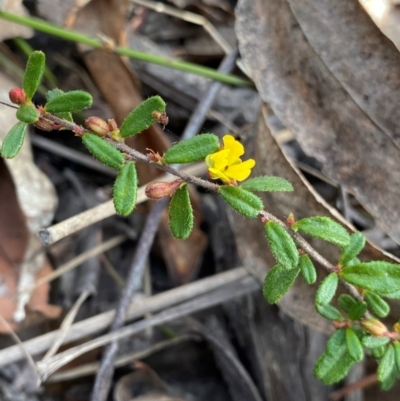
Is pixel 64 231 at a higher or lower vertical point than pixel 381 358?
lower

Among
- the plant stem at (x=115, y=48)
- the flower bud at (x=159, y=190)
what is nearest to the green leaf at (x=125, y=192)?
the flower bud at (x=159, y=190)

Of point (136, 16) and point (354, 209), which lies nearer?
point (354, 209)

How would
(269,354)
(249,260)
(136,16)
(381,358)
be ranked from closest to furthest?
(381,358), (249,260), (269,354), (136,16)

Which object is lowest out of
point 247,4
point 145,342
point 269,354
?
point 145,342

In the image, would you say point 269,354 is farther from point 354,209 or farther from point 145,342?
point 354,209

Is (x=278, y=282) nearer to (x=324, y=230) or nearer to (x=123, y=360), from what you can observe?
(x=324, y=230)

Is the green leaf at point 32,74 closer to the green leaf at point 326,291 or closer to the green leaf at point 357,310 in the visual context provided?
the green leaf at point 326,291

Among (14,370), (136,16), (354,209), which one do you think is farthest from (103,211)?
(136,16)
